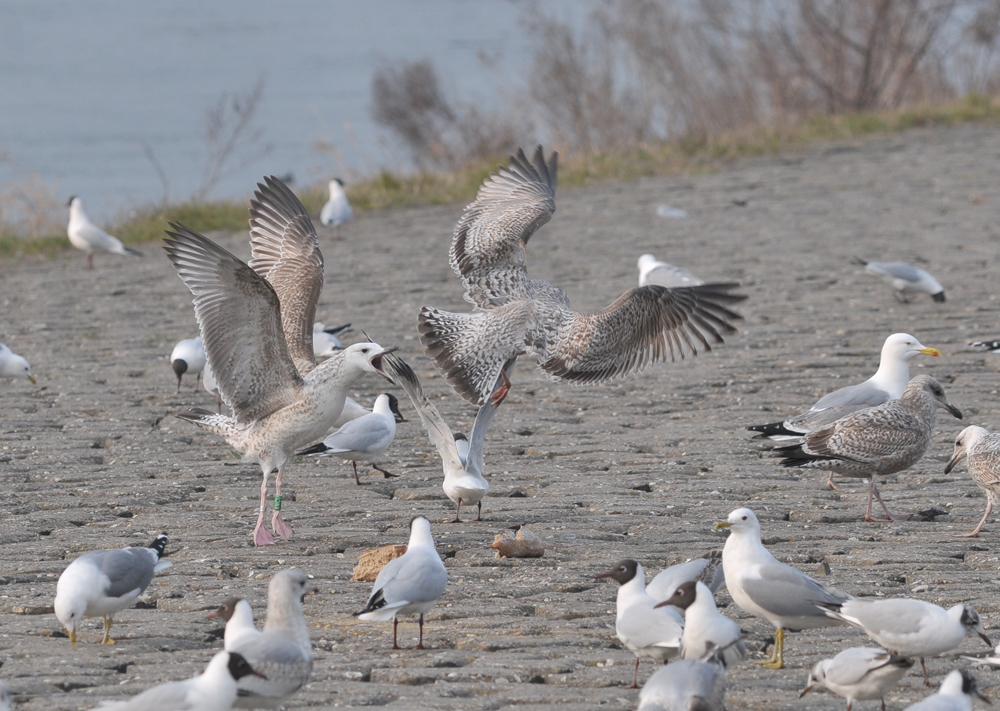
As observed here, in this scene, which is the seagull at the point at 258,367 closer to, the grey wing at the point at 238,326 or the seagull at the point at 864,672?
the grey wing at the point at 238,326

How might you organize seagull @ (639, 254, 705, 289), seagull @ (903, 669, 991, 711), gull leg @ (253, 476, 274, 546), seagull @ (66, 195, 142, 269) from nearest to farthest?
seagull @ (903, 669, 991, 711) < gull leg @ (253, 476, 274, 546) < seagull @ (639, 254, 705, 289) < seagull @ (66, 195, 142, 269)

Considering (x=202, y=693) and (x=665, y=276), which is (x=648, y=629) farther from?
(x=665, y=276)

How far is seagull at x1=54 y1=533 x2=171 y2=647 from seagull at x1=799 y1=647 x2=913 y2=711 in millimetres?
2302

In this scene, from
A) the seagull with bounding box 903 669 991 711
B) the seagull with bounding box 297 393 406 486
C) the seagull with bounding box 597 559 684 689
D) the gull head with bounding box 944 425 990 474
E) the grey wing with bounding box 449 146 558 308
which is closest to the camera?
the seagull with bounding box 903 669 991 711

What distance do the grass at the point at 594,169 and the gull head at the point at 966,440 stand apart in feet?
30.3

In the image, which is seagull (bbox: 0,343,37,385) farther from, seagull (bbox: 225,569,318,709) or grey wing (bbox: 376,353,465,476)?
seagull (bbox: 225,569,318,709)

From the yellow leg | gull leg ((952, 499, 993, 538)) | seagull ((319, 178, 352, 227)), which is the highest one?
seagull ((319, 178, 352, 227))

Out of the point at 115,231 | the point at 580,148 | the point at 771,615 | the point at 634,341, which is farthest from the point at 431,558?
the point at 580,148

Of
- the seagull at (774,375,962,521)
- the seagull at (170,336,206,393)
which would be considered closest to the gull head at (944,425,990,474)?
the seagull at (774,375,962,521)

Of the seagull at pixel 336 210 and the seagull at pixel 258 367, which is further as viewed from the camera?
the seagull at pixel 336 210

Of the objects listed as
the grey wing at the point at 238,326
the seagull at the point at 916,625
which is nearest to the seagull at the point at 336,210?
the grey wing at the point at 238,326

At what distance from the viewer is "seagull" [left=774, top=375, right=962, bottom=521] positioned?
20.1 feet

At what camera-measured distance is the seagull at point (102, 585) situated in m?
4.31

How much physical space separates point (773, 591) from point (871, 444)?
6.51 ft
